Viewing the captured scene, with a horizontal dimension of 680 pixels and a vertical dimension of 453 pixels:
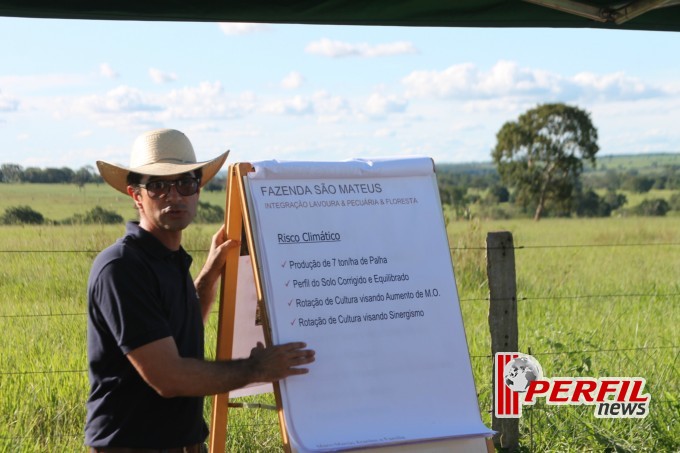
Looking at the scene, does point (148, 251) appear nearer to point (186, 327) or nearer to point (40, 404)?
point (186, 327)

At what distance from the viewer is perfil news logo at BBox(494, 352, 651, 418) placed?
5.41 meters

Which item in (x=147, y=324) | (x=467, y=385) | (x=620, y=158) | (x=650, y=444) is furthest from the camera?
(x=620, y=158)

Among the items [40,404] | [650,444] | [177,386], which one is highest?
[177,386]

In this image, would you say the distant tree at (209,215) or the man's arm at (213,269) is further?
the distant tree at (209,215)

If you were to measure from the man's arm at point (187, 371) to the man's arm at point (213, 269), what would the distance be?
1.71ft

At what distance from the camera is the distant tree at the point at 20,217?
29.2 ft

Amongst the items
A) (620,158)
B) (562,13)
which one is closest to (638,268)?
(562,13)

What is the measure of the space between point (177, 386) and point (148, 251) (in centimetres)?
43

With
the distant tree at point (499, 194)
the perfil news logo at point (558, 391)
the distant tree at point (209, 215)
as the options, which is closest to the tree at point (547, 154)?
the distant tree at point (499, 194)

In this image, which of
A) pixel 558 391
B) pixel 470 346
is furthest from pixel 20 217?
pixel 558 391

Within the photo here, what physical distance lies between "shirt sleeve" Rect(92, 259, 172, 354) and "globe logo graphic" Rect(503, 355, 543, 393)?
2.91 metres

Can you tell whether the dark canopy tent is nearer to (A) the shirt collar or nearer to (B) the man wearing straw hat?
(B) the man wearing straw hat

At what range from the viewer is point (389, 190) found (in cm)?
369

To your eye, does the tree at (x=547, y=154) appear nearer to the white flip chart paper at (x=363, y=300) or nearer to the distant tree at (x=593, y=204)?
the distant tree at (x=593, y=204)
